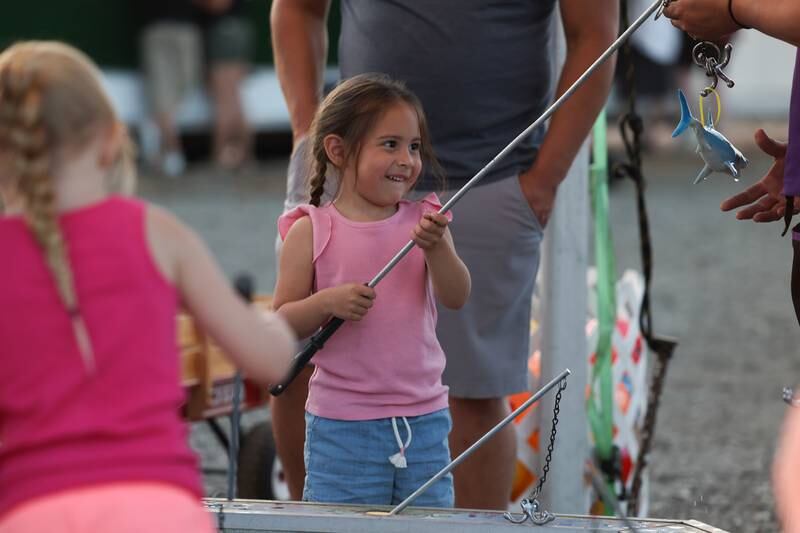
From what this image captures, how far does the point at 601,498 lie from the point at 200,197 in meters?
8.33

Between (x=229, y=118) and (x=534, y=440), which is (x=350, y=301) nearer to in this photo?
(x=534, y=440)

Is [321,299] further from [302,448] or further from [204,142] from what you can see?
[204,142]

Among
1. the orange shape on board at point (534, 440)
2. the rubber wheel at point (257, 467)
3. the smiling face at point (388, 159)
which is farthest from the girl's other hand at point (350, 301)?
the rubber wheel at point (257, 467)

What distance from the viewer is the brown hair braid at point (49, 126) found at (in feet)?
6.15

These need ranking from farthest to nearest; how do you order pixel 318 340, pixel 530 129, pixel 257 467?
pixel 257 467
pixel 318 340
pixel 530 129

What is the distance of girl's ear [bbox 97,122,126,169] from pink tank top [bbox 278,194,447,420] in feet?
2.85

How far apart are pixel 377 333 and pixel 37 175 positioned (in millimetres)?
1013

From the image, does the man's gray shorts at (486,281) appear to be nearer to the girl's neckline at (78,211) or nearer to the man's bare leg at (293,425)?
the man's bare leg at (293,425)

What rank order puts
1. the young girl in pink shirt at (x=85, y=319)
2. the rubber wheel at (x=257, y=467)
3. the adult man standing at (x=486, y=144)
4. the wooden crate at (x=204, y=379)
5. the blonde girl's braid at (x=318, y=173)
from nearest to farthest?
the young girl in pink shirt at (x=85, y=319)
the blonde girl's braid at (x=318, y=173)
the adult man standing at (x=486, y=144)
the rubber wheel at (x=257, y=467)
the wooden crate at (x=204, y=379)

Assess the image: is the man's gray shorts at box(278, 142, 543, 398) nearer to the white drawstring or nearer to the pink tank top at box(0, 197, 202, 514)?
the white drawstring

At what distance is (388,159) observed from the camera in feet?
9.16

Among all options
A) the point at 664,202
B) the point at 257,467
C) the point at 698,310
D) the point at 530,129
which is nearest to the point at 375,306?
the point at 530,129

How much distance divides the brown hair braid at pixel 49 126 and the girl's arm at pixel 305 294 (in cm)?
79

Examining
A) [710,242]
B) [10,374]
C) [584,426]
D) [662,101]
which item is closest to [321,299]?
[10,374]
